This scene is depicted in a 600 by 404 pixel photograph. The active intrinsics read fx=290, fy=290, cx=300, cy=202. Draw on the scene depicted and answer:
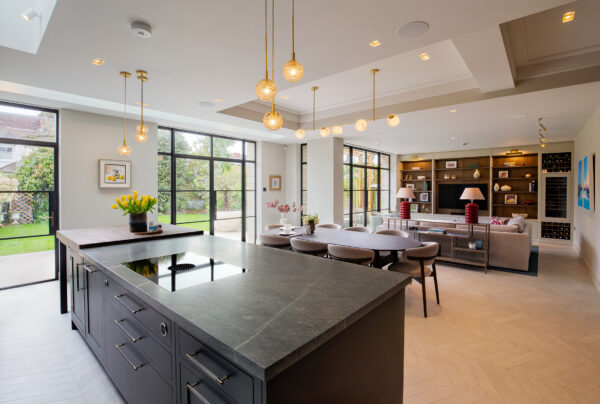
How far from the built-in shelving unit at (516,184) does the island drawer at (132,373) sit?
994 centimetres

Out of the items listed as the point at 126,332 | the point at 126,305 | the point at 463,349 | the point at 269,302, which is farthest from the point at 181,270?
the point at 463,349

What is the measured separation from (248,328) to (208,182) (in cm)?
581

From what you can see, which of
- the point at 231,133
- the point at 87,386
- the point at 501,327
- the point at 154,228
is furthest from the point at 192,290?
Result: the point at 231,133

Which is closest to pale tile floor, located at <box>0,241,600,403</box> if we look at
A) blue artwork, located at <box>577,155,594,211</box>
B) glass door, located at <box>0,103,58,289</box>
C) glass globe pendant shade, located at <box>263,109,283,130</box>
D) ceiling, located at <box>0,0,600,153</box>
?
glass door, located at <box>0,103,58,289</box>

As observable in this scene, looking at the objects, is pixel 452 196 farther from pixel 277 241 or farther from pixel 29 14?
pixel 29 14

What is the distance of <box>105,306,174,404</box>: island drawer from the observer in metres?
1.44

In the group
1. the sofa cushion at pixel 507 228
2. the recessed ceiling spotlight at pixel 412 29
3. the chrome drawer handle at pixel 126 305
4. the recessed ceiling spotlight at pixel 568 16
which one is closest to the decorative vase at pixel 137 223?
the chrome drawer handle at pixel 126 305

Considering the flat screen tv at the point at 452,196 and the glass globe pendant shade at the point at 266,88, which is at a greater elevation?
the glass globe pendant shade at the point at 266,88

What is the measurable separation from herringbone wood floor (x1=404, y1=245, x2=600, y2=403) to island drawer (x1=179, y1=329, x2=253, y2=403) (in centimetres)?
161

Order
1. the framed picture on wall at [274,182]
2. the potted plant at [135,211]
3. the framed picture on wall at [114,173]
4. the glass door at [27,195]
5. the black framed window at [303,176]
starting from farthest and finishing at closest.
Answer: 1. the black framed window at [303,176]
2. the framed picture on wall at [274,182]
3. the framed picture on wall at [114,173]
4. the glass door at [27,195]
5. the potted plant at [135,211]

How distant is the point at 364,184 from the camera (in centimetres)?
909

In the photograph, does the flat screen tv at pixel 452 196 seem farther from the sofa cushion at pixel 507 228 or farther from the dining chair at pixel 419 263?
the dining chair at pixel 419 263

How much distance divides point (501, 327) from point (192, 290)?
3.22m

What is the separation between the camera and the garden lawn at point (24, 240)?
4.20 meters
